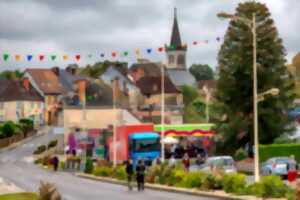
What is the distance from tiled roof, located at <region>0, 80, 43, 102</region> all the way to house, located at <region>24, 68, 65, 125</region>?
2.84m

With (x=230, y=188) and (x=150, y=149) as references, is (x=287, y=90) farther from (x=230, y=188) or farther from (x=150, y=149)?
(x=230, y=188)

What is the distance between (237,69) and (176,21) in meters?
134

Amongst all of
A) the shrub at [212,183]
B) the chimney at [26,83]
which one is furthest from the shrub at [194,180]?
the chimney at [26,83]

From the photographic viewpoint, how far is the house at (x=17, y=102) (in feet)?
452

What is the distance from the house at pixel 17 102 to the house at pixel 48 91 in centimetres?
352

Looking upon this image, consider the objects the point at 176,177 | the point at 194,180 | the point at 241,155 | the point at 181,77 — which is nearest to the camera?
the point at 194,180

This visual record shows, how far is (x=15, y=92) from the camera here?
13825 centimetres

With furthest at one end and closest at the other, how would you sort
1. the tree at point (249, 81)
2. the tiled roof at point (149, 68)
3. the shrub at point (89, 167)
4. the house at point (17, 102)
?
the tiled roof at point (149, 68), the house at point (17, 102), the tree at point (249, 81), the shrub at point (89, 167)

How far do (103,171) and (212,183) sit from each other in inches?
862

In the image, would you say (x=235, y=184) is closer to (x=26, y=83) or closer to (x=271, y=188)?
(x=271, y=188)

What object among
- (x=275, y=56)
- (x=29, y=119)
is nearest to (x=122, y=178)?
(x=275, y=56)


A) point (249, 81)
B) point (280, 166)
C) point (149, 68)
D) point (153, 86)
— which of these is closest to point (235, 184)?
point (280, 166)

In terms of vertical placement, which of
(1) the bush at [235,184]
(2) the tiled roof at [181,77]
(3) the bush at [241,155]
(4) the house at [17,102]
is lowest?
(3) the bush at [241,155]

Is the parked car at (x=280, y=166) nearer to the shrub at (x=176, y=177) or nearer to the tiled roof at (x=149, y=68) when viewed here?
the shrub at (x=176, y=177)
